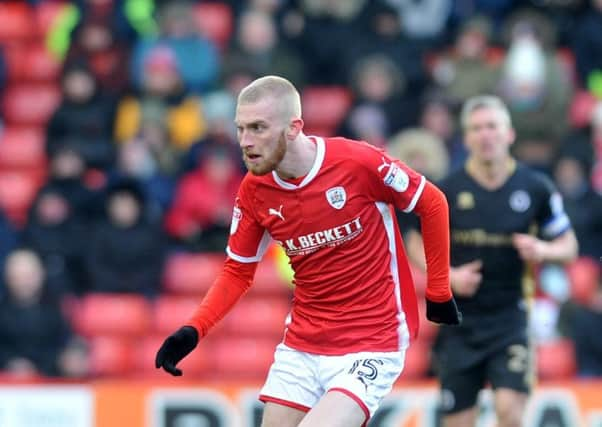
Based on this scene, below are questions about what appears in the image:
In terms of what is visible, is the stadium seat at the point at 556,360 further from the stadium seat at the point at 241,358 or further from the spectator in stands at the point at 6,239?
the spectator in stands at the point at 6,239

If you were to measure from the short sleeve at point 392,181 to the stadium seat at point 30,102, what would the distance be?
28.1ft

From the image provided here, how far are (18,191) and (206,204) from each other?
2.11 meters

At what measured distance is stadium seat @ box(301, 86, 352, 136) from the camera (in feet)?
48.1

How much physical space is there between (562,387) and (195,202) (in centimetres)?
399

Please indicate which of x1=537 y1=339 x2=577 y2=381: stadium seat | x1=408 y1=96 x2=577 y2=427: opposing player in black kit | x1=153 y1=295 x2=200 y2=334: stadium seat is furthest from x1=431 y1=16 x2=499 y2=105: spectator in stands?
x1=408 y1=96 x2=577 y2=427: opposing player in black kit

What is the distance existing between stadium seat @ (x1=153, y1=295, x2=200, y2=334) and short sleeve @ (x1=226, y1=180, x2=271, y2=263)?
17.9ft

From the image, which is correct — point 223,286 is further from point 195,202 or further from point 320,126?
point 320,126

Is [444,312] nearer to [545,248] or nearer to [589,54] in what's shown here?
[545,248]

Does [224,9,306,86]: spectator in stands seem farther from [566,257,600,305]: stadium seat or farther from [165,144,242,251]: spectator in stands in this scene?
[566,257,600,305]: stadium seat

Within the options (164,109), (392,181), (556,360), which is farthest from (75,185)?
(392,181)

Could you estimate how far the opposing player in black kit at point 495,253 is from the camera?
28.1 feet

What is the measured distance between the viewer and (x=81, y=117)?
45.5 ft

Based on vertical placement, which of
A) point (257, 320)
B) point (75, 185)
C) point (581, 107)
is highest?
point (581, 107)

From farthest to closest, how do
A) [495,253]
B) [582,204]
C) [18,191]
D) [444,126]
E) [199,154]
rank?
[18,191]
[444,126]
[199,154]
[582,204]
[495,253]
